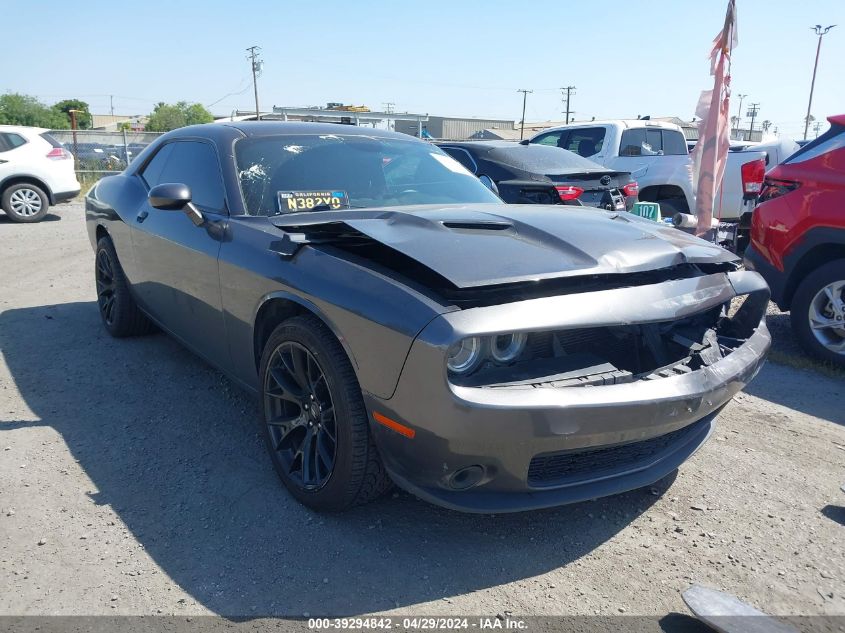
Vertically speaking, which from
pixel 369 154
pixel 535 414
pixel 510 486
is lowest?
pixel 510 486

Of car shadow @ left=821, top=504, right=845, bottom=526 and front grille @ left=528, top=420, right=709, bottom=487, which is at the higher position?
front grille @ left=528, top=420, right=709, bottom=487

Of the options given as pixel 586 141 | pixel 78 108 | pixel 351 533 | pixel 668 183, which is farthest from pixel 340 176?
pixel 78 108

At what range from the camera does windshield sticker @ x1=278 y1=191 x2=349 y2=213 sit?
332cm

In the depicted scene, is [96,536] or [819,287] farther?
[819,287]

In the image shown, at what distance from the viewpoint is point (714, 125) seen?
7445 millimetres

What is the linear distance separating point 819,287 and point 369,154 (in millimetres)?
3330

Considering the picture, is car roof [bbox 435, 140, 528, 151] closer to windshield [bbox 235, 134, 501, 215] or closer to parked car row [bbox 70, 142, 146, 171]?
windshield [bbox 235, 134, 501, 215]

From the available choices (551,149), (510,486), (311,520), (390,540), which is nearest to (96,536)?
(311,520)

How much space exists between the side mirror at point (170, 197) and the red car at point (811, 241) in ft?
13.6

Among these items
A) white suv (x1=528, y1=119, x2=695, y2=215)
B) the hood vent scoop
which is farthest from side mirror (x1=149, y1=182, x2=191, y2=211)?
white suv (x1=528, y1=119, x2=695, y2=215)

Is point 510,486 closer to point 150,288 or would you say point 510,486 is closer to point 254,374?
point 254,374

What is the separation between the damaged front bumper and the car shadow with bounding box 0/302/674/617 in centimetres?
32

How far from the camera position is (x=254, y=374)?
3.14 metres

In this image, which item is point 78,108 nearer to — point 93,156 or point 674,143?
point 93,156
